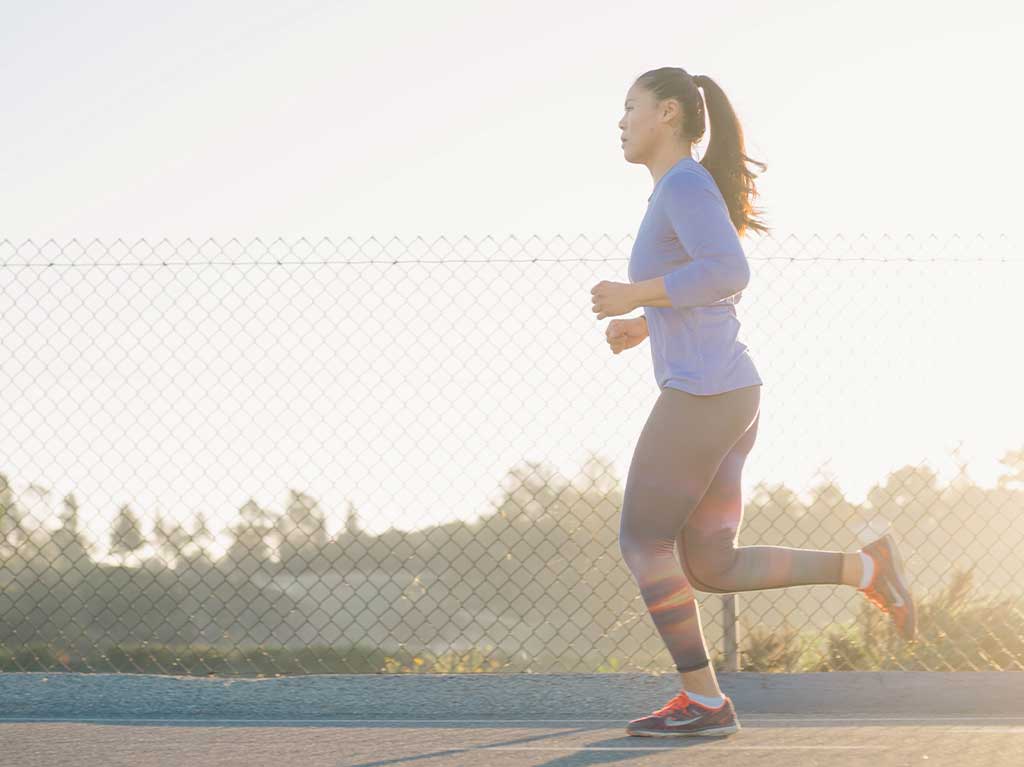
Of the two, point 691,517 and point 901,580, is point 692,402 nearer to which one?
point 691,517

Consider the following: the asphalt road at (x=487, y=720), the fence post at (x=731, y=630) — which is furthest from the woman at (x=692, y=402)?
the fence post at (x=731, y=630)

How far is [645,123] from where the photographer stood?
319 centimetres

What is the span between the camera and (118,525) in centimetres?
471

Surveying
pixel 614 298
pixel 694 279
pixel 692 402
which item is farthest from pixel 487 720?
pixel 694 279

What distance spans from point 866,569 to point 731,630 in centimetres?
107

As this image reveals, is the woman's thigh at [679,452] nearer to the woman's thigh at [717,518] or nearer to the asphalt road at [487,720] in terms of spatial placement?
the woman's thigh at [717,518]

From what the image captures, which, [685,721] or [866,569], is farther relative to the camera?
[866,569]

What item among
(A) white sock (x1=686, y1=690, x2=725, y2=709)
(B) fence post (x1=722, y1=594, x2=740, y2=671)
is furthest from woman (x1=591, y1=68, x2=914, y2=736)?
(B) fence post (x1=722, y1=594, x2=740, y2=671)

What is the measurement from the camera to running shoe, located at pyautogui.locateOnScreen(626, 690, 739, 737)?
124 inches

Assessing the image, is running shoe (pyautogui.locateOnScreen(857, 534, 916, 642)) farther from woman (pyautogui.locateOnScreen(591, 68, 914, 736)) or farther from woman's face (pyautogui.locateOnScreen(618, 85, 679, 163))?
woman's face (pyautogui.locateOnScreen(618, 85, 679, 163))

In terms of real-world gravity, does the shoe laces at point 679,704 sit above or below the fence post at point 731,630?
below

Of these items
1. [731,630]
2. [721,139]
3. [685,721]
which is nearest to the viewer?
[685,721]

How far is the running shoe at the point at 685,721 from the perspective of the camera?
3143 millimetres

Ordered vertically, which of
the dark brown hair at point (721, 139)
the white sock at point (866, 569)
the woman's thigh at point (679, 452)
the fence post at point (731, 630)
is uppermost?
the dark brown hair at point (721, 139)
